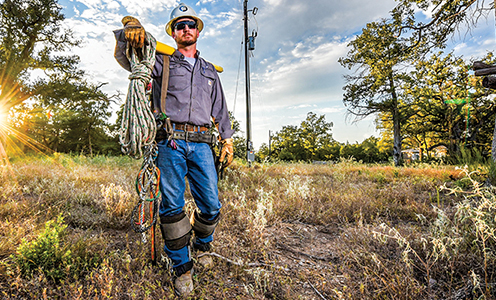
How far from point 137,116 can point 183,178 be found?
77cm

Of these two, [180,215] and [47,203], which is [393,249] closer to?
[180,215]

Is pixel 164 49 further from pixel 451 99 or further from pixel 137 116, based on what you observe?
pixel 451 99

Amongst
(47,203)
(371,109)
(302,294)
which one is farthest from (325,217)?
(371,109)

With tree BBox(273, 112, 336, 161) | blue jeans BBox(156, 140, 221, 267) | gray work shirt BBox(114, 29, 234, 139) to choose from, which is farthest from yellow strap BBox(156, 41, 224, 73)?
tree BBox(273, 112, 336, 161)

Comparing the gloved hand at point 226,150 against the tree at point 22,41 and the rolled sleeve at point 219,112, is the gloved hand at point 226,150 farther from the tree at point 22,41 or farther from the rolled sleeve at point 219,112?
the tree at point 22,41

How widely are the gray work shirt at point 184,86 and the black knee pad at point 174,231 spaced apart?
1.01 metres

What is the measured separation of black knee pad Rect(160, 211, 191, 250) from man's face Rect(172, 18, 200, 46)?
2.01 meters

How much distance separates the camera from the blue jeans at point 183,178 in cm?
233

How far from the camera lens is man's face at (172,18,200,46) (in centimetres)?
273

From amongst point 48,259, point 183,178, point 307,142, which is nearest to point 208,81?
point 183,178

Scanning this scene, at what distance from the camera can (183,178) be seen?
8.07 feet

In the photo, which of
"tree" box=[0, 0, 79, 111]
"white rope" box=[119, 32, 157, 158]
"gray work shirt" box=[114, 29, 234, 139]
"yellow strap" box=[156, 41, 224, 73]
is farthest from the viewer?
"tree" box=[0, 0, 79, 111]

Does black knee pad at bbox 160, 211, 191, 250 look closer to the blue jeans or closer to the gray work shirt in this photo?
the blue jeans

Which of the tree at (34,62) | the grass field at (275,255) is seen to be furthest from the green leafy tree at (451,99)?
the tree at (34,62)
